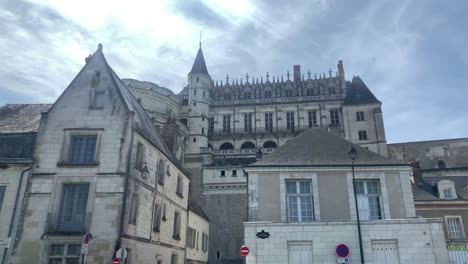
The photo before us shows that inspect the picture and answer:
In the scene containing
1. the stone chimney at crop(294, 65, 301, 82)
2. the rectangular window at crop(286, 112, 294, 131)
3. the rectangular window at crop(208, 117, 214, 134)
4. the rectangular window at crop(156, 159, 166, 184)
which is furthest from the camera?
the stone chimney at crop(294, 65, 301, 82)

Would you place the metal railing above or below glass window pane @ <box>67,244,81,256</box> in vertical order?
above

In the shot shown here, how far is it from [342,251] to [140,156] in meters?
9.67

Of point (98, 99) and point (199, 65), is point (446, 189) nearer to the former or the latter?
point (98, 99)

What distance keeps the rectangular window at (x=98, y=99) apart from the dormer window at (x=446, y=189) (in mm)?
23979

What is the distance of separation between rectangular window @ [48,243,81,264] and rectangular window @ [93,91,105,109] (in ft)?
20.4

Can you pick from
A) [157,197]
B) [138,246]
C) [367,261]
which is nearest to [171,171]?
[157,197]

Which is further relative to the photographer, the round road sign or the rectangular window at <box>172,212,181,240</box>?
the rectangular window at <box>172,212,181,240</box>

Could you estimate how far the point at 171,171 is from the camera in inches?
846

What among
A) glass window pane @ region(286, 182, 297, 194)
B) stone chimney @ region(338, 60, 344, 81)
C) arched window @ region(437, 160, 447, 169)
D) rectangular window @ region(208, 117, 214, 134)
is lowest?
Answer: glass window pane @ region(286, 182, 297, 194)

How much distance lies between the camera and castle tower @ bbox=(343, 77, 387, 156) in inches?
1858

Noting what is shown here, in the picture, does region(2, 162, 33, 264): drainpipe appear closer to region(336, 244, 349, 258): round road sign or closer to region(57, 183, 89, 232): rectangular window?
region(57, 183, 89, 232): rectangular window

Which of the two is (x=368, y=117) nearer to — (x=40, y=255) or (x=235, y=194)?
(x=235, y=194)

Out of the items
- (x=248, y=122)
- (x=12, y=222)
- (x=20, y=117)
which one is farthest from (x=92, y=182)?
(x=248, y=122)

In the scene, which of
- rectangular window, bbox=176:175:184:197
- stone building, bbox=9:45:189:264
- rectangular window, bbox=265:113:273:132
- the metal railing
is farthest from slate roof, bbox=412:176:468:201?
rectangular window, bbox=265:113:273:132
